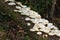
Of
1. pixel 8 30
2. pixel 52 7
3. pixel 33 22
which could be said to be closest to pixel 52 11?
pixel 52 7

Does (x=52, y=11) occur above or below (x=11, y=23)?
below

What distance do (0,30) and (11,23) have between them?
230 millimetres

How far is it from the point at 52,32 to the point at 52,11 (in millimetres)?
2043

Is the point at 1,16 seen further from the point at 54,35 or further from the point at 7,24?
the point at 54,35

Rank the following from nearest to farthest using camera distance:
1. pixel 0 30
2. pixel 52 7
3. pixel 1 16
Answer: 1. pixel 0 30
2. pixel 1 16
3. pixel 52 7

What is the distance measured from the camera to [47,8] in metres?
5.27

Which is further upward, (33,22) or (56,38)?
(33,22)

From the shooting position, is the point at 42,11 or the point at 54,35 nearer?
the point at 54,35

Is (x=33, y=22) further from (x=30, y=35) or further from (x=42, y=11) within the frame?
(x=42, y=11)

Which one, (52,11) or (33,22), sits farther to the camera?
(52,11)

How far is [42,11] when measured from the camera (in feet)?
16.8

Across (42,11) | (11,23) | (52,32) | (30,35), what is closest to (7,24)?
(11,23)

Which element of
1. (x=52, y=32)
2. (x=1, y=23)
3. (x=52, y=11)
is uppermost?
(x=1, y=23)

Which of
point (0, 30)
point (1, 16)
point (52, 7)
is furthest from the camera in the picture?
point (52, 7)
